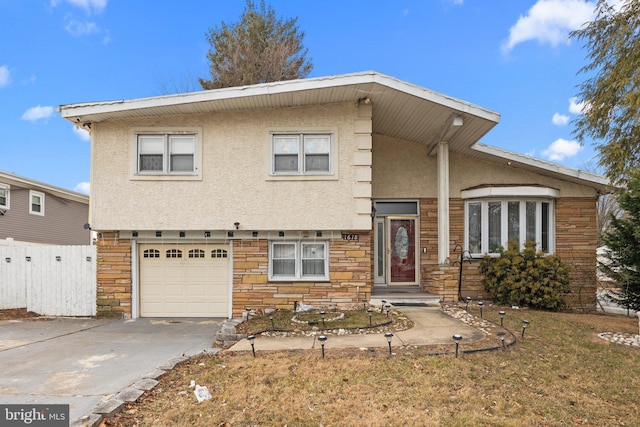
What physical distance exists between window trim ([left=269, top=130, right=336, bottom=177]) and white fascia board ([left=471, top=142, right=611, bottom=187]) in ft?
12.9

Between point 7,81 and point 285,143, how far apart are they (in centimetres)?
1745

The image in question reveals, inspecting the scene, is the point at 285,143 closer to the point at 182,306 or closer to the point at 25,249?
the point at 182,306

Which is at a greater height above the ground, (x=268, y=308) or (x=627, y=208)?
(x=627, y=208)

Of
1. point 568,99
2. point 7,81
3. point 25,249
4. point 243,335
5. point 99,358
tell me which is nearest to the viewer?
point 99,358

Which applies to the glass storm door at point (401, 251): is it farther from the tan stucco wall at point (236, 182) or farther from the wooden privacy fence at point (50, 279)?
the wooden privacy fence at point (50, 279)

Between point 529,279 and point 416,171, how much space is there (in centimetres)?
403

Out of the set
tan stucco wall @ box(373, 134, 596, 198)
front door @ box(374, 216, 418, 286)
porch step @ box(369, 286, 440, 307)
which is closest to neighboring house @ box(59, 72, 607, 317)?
porch step @ box(369, 286, 440, 307)

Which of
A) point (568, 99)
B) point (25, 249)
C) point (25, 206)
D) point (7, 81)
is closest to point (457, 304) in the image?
point (568, 99)

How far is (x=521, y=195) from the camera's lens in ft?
Result: 33.7

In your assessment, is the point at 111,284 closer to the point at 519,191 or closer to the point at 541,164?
the point at 519,191

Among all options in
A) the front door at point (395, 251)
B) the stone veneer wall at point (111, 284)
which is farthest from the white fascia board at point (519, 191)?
the stone veneer wall at point (111, 284)

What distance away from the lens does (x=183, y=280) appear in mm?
9656

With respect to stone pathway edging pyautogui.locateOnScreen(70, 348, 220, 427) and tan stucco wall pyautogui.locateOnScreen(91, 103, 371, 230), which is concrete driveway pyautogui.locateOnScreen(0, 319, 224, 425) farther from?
tan stucco wall pyautogui.locateOnScreen(91, 103, 371, 230)

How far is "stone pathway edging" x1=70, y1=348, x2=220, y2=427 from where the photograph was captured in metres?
3.82
